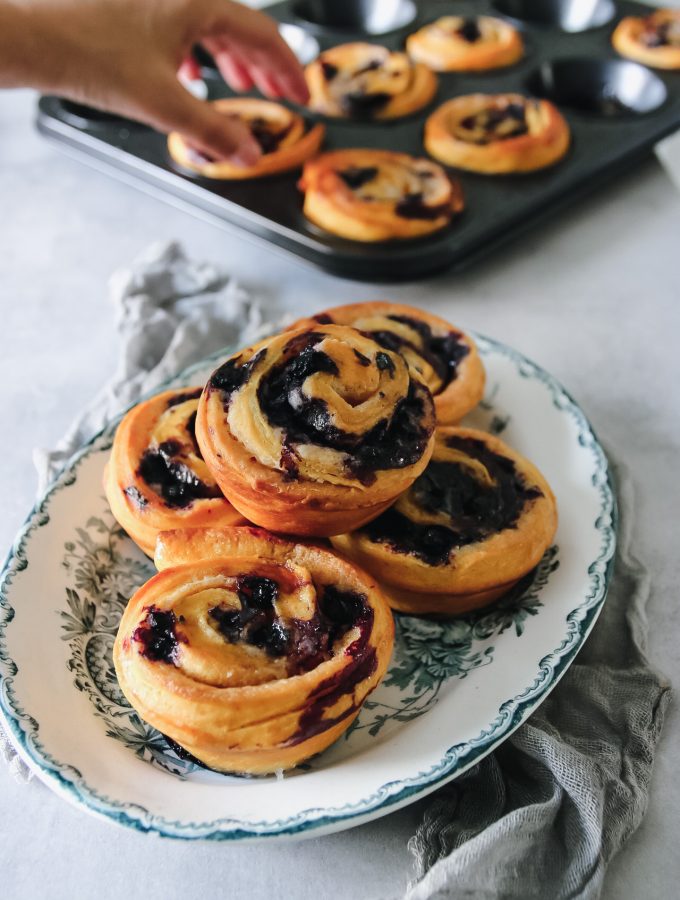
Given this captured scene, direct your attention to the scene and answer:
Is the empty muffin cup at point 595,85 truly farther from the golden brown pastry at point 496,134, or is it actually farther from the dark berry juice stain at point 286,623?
the dark berry juice stain at point 286,623

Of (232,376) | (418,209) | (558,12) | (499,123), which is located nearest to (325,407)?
(232,376)

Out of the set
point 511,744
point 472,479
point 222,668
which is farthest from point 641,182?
point 222,668

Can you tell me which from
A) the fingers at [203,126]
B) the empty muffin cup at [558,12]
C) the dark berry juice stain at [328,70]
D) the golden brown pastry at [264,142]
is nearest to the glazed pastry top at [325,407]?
the fingers at [203,126]

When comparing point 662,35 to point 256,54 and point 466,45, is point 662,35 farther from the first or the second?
point 256,54

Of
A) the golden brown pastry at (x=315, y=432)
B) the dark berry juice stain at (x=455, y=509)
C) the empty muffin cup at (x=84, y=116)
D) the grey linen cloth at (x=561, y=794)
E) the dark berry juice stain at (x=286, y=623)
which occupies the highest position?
the golden brown pastry at (x=315, y=432)

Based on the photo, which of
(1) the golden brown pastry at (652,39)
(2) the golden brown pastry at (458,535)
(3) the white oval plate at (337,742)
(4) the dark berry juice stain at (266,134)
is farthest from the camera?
(1) the golden brown pastry at (652,39)

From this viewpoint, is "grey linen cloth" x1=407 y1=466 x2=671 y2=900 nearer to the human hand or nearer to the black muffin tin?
the black muffin tin
